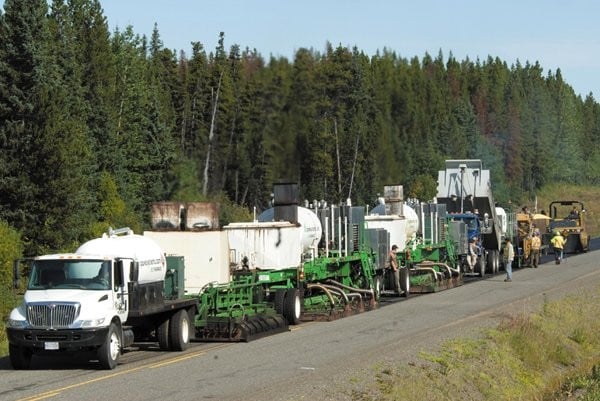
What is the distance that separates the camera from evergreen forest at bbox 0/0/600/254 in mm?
43312

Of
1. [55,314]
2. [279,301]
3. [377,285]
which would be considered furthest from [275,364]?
[377,285]

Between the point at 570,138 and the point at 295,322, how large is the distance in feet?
477

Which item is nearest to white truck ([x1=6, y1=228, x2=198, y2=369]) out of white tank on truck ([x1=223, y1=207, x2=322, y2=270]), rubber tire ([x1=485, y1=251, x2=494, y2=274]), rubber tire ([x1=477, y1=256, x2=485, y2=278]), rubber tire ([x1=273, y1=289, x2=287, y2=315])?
rubber tire ([x1=273, y1=289, x2=287, y2=315])

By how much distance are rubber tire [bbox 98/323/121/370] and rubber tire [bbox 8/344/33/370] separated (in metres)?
1.49

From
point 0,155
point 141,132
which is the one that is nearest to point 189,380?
point 0,155

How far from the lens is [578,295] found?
37781 millimetres

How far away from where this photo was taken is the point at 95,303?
2175 centimetres

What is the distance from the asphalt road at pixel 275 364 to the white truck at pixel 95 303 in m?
0.50

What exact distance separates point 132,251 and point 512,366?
27.8ft

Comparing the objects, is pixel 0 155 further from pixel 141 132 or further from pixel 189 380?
pixel 189 380

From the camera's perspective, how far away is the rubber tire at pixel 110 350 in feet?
70.9

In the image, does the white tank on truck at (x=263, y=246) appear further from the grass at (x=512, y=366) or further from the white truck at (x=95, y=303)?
the white truck at (x=95, y=303)

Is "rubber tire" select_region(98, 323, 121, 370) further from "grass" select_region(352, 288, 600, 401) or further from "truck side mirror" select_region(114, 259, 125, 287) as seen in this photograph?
"grass" select_region(352, 288, 600, 401)

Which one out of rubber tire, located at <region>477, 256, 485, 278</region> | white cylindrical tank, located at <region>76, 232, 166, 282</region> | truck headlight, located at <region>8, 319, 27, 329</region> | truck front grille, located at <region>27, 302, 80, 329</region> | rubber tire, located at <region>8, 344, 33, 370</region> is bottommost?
rubber tire, located at <region>8, 344, 33, 370</region>
